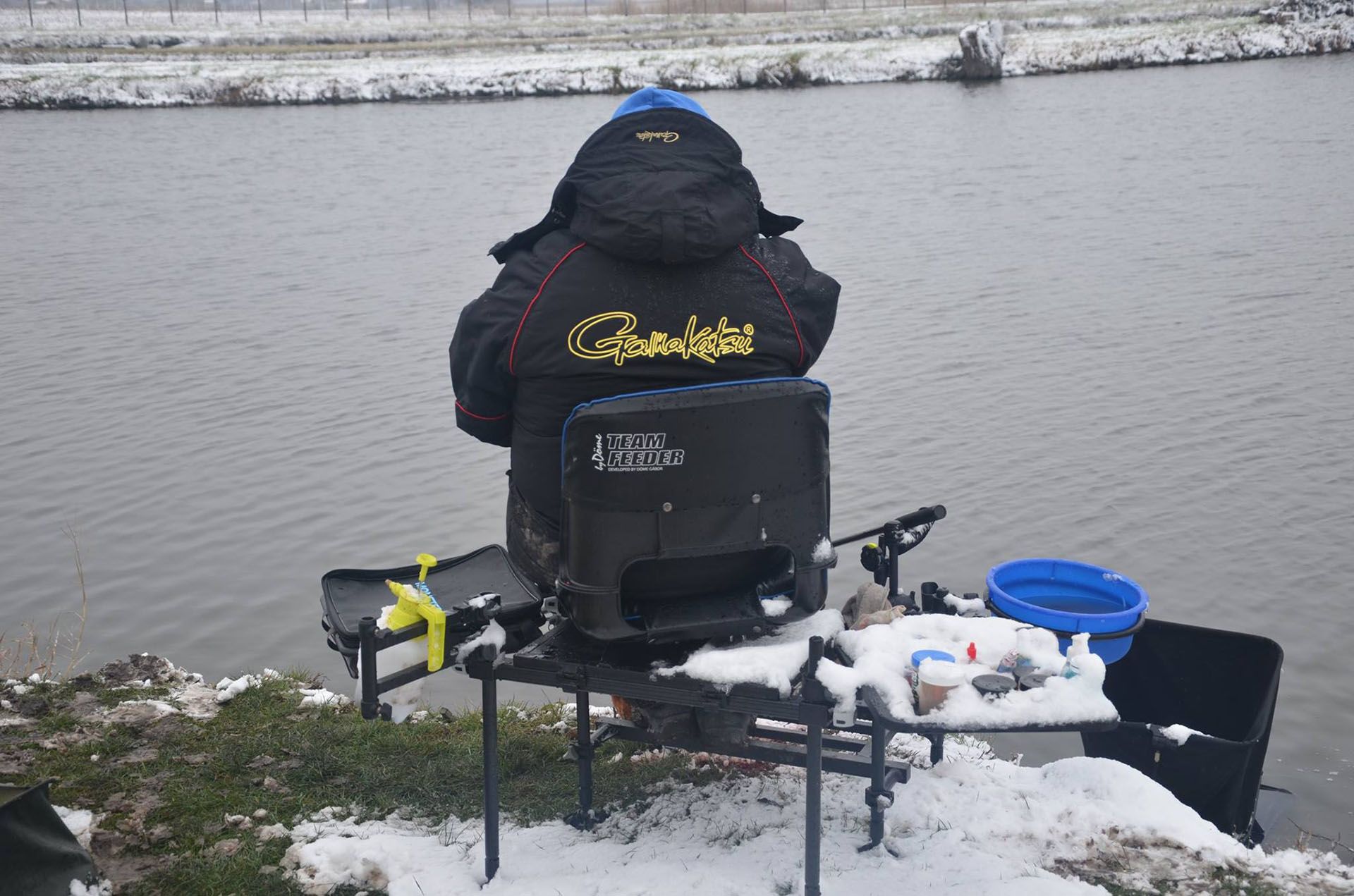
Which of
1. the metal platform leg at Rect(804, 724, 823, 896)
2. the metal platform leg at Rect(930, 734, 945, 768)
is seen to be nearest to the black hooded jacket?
the metal platform leg at Rect(804, 724, 823, 896)

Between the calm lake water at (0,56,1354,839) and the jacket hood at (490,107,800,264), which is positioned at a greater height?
the jacket hood at (490,107,800,264)

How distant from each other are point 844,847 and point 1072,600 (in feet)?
3.54

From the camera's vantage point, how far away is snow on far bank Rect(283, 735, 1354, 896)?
10.0ft

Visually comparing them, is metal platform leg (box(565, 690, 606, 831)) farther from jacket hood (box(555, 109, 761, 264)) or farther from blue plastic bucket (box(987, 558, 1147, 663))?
jacket hood (box(555, 109, 761, 264))

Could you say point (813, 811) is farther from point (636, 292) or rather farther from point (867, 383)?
point (867, 383)

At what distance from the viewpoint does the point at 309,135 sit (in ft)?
82.0

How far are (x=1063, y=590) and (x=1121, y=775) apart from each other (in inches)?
23.0

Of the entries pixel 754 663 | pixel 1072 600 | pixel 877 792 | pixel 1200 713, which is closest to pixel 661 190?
pixel 754 663

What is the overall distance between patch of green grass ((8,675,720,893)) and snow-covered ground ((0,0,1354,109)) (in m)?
30.2

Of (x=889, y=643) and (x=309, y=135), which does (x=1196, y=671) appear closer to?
(x=889, y=643)

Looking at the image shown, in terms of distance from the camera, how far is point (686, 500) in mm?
2768

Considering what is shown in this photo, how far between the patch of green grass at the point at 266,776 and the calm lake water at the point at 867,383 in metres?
1.18

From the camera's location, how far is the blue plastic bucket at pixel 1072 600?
131 inches

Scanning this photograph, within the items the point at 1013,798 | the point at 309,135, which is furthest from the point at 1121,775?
the point at 309,135
